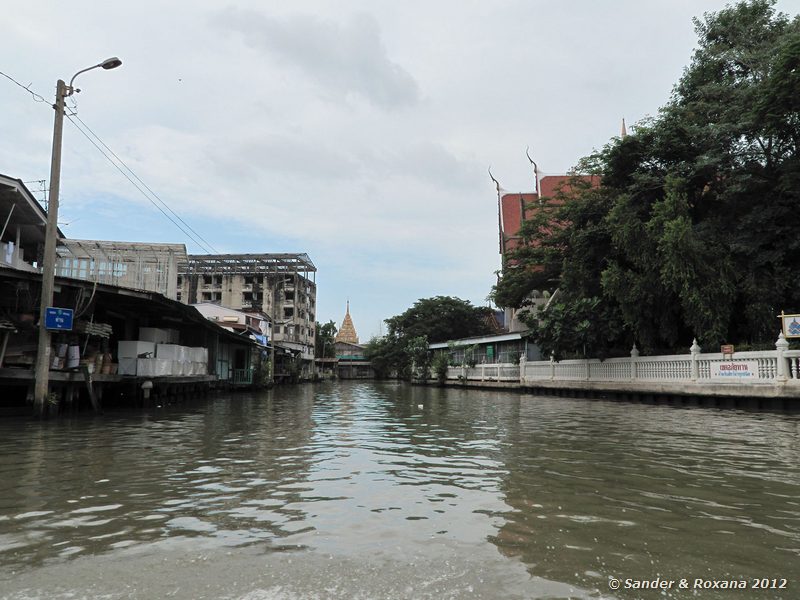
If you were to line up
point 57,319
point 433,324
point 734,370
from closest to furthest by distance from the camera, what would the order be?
1. point 57,319
2. point 734,370
3. point 433,324

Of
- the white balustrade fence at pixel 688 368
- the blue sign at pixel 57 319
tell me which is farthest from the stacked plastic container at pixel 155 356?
the white balustrade fence at pixel 688 368

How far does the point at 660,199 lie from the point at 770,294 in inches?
252

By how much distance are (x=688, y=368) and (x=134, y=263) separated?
28.9 meters

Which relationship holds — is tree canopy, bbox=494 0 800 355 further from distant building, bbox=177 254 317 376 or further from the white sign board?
distant building, bbox=177 254 317 376

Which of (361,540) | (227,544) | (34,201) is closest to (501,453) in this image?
(361,540)

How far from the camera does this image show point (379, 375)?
78.4m

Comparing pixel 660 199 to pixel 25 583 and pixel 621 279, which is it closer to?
pixel 621 279

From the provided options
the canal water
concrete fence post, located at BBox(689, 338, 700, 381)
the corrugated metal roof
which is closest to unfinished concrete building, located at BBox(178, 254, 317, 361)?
the corrugated metal roof

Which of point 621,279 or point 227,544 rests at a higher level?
point 621,279

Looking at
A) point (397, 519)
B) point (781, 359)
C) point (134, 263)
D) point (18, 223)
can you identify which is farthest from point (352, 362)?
point (397, 519)

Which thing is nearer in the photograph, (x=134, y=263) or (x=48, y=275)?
(x=48, y=275)

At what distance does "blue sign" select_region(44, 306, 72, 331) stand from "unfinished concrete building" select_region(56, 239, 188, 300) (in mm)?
20571

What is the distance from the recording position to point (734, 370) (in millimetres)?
17578

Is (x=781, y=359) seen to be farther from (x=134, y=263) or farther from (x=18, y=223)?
(x=134, y=263)
